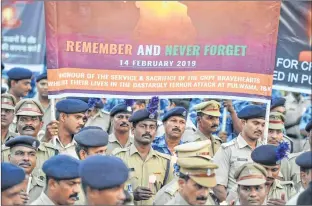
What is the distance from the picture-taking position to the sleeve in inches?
338

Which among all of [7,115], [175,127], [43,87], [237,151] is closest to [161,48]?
[175,127]

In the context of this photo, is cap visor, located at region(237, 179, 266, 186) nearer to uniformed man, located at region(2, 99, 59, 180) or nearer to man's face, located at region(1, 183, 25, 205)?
man's face, located at region(1, 183, 25, 205)

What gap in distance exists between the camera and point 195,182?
6602 millimetres

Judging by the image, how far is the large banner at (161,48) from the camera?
8.59 m

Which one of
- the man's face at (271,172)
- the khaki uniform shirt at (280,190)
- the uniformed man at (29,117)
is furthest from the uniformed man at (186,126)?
the man's face at (271,172)

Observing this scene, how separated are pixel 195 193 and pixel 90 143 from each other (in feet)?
5.34

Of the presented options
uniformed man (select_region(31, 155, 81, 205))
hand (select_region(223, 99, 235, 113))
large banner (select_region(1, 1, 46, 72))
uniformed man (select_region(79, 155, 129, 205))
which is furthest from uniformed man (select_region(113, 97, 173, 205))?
large banner (select_region(1, 1, 46, 72))

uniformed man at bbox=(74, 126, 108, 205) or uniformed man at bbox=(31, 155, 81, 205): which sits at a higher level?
uniformed man at bbox=(74, 126, 108, 205)

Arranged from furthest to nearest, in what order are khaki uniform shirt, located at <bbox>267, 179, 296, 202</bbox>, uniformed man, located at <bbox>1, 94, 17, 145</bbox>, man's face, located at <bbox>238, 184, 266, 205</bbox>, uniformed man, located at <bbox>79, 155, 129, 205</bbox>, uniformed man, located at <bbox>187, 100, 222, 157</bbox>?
1. uniformed man, located at <bbox>187, 100, 222, 157</bbox>
2. uniformed man, located at <bbox>1, 94, 17, 145</bbox>
3. khaki uniform shirt, located at <bbox>267, 179, 296, 202</bbox>
4. man's face, located at <bbox>238, 184, 266, 205</bbox>
5. uniformed man, located at <bbox>79, 155, 129, 205</bbox>

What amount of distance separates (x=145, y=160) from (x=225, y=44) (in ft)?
4.53

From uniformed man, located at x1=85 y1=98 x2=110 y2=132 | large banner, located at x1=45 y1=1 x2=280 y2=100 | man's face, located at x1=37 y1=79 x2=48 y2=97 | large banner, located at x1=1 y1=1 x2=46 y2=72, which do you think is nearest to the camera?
large banner, located at x1=45 y1=1 x2=280 y2=100

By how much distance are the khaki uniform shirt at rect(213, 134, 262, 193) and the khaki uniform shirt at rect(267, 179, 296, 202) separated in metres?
0.45

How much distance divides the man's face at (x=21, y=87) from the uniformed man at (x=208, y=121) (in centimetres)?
268

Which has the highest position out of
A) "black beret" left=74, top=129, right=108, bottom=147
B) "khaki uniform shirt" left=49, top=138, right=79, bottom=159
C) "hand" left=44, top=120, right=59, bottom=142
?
"hand" left=44, top=120, right=59, bottom=142
